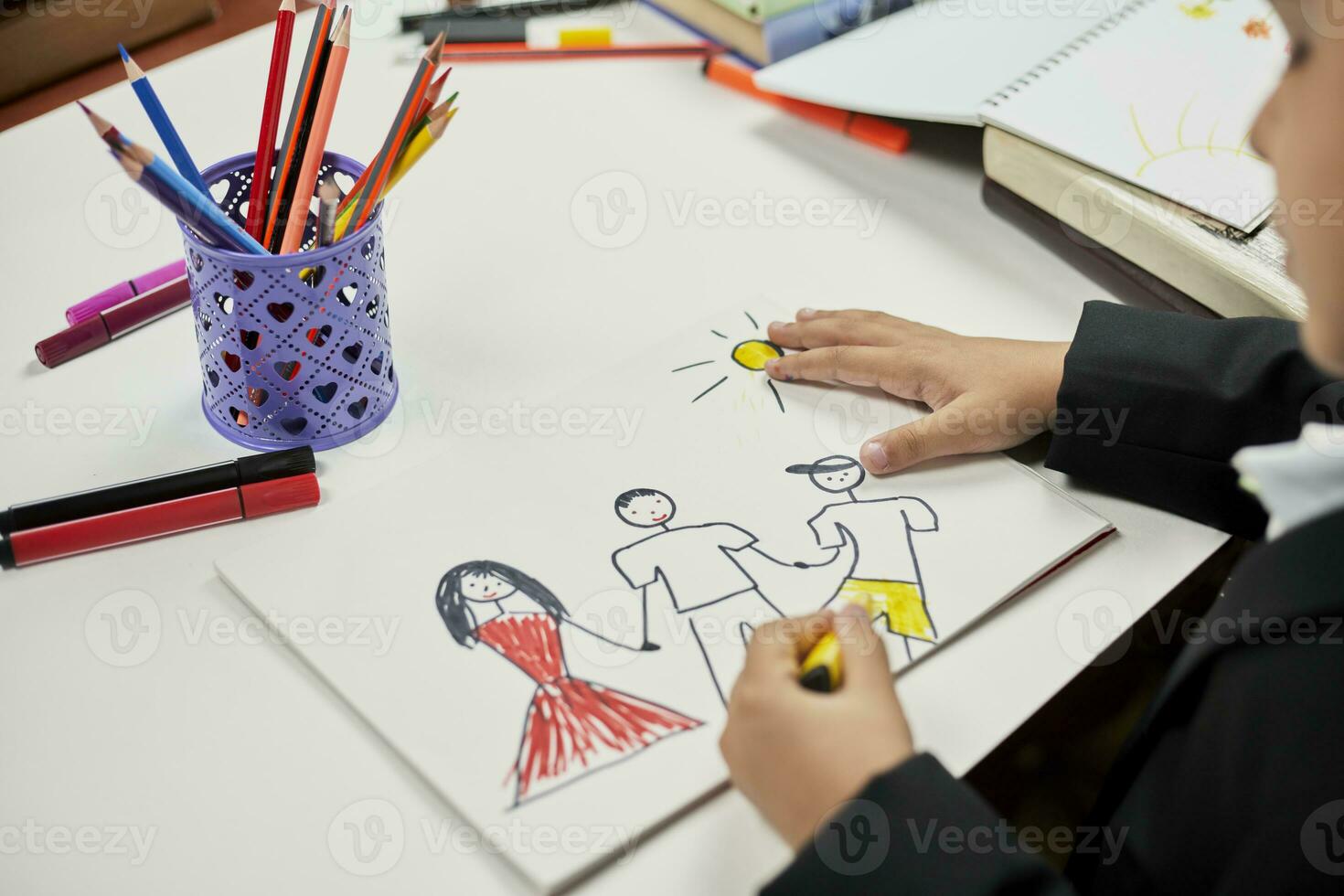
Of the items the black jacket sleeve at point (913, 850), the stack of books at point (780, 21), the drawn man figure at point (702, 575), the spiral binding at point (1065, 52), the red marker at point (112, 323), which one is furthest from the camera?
the stack of books at point (780, 21)

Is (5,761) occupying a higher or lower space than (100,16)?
lower

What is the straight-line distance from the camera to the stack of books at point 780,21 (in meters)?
1.02

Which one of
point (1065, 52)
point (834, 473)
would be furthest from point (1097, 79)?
point (834, 473)

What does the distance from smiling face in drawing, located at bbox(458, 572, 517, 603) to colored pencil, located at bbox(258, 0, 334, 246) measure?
237 millimetres

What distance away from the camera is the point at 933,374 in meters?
0.70

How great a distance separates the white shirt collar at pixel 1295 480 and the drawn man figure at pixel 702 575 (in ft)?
0.75

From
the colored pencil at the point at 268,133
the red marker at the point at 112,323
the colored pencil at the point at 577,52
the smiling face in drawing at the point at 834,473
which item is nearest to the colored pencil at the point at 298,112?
the colored pencil at the point at 268,133

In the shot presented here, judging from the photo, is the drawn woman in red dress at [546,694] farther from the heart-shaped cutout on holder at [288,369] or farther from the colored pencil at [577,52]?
the colored pencil at [577,52]

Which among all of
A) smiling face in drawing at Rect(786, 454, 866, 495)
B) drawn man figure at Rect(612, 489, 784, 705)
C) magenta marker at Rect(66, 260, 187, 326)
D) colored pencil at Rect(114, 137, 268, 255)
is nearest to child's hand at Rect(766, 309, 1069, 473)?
smiling face in drawing at Rect(786, 454, 866, 495)

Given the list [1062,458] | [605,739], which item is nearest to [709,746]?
[605,739]

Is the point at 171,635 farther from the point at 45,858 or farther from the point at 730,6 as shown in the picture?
the point at 730,6

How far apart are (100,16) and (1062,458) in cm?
119

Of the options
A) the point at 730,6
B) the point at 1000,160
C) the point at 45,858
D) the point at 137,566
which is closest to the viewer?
the point at 45,858

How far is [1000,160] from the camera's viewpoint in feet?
2.86
